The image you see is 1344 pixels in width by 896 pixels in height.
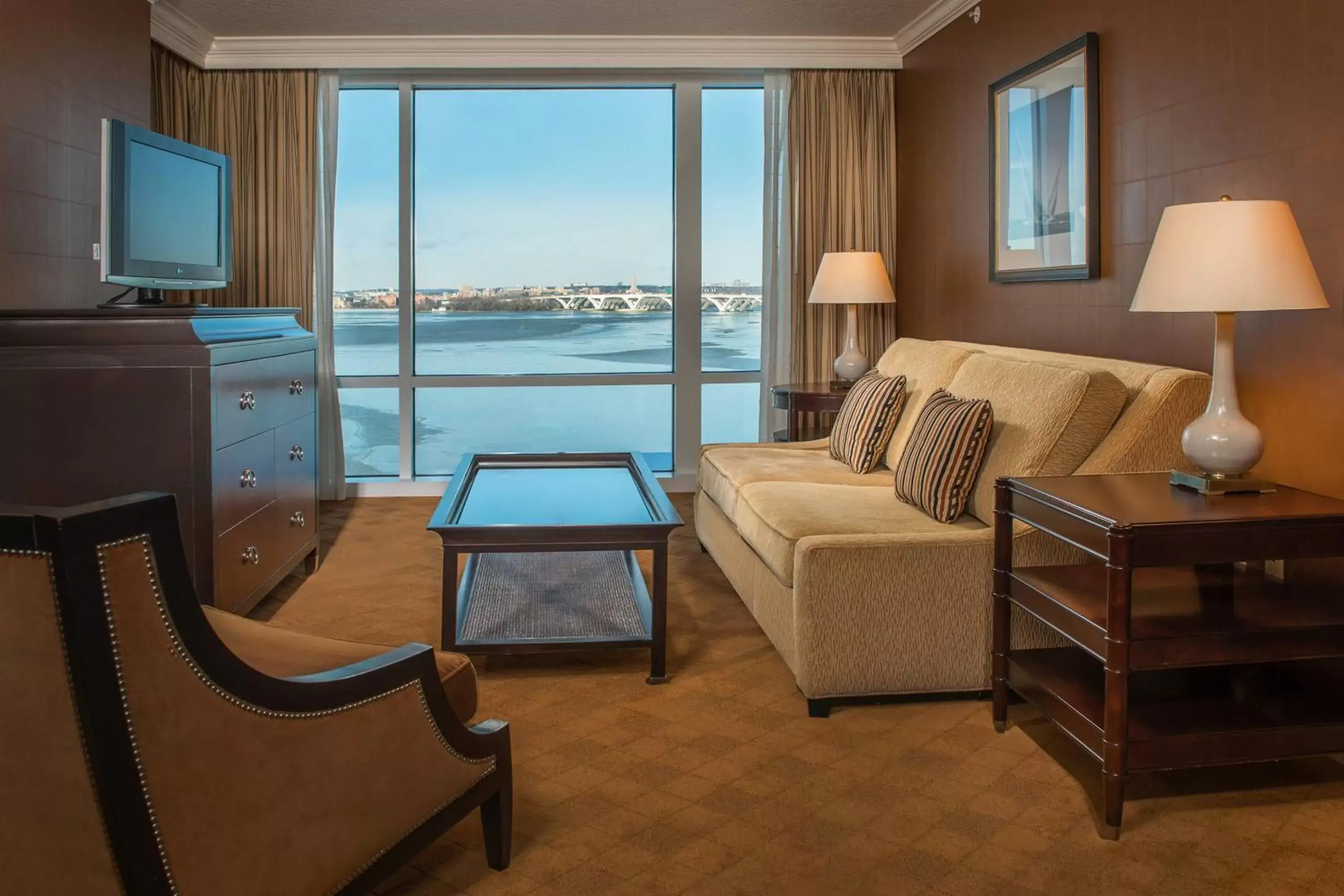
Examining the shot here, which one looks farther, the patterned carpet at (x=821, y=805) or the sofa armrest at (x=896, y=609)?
the sofa armrest at (x=896, y=609)

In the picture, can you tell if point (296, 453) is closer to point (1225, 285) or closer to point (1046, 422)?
point (1046, 422)

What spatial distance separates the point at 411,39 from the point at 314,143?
779 mm

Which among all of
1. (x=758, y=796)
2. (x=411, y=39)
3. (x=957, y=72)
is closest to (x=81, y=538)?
(x=758, y=796)

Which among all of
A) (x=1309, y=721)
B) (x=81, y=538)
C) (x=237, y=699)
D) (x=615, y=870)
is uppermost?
(x=81, y=538)

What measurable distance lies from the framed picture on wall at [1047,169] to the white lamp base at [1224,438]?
4.53 feet

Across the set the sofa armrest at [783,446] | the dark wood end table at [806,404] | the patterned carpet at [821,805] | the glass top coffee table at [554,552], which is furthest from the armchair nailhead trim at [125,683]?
the dark wood end table at [806,404]

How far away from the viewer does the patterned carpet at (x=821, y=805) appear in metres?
2.16

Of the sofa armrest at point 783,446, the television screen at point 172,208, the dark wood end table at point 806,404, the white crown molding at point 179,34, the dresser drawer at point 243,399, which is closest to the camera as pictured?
the dresser drawer at point 243,399

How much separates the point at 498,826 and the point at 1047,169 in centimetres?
334

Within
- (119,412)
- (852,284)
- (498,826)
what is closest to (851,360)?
(852,284)

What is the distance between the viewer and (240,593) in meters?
3.70

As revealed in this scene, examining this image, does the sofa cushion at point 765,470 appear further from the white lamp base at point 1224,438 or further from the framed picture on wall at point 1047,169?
the white lamp base at point 1224,438

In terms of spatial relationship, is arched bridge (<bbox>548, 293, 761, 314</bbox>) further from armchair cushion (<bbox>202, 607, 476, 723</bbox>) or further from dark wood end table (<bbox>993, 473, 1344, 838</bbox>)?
armchair cushion (<bbox>202, 607, 476, 723</bbox>)

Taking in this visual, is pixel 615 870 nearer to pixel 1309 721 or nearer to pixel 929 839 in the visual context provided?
pixel 929 839
